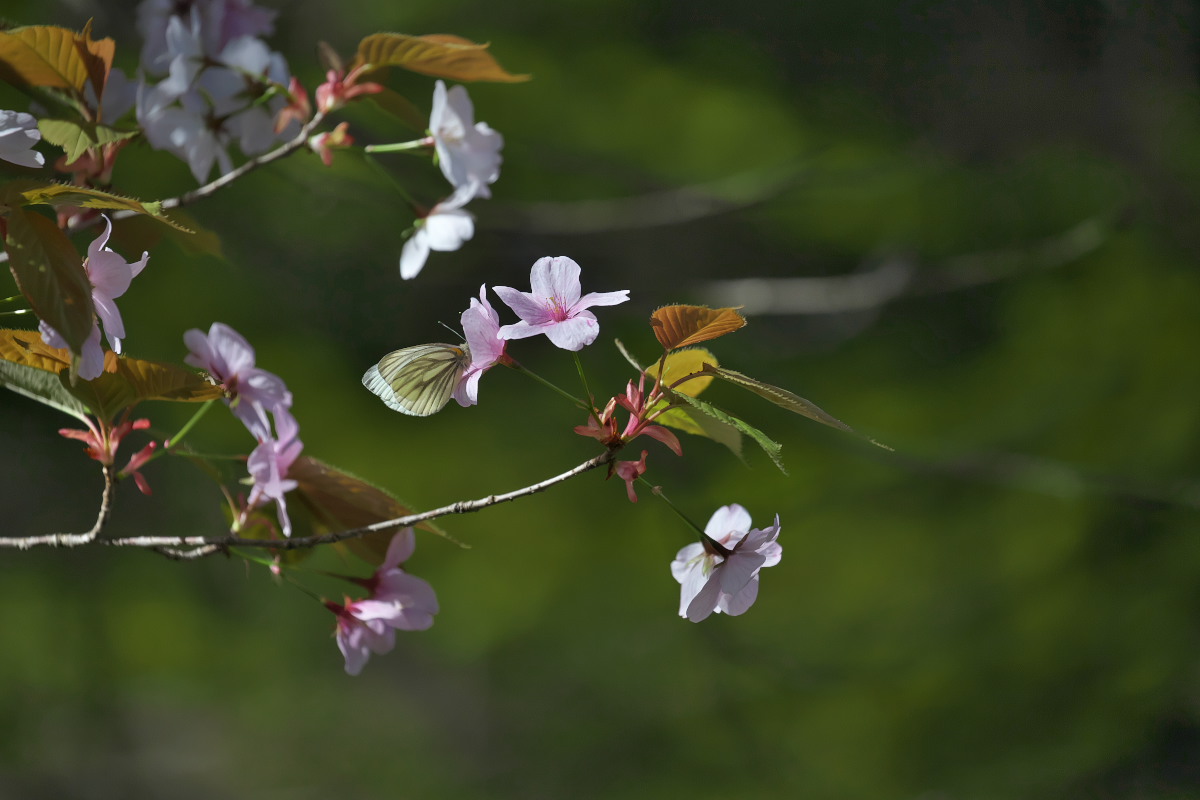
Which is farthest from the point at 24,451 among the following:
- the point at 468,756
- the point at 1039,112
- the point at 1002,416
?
the point at 1039,112

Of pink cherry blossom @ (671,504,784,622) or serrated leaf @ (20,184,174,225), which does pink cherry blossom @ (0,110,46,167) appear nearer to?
serrated leaf @ (20,184,174,225)

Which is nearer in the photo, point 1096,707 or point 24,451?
point 1096,707

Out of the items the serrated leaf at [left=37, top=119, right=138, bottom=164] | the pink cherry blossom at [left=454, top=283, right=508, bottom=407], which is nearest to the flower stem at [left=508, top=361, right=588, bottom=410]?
the pink cherry blossom at [left=454, top=283, right=508, bottom=407]

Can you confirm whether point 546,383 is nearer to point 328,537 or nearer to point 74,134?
point 328,537

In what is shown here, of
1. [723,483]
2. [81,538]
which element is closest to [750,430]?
[81,538]

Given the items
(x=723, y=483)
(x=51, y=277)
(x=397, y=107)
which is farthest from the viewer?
(x=723, y=483)

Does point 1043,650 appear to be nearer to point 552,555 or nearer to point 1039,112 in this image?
point 552,555
